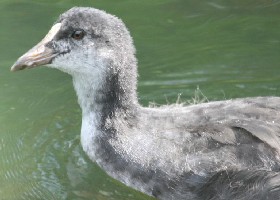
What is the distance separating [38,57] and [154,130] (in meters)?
1.11

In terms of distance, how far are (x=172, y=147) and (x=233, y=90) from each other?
200cm

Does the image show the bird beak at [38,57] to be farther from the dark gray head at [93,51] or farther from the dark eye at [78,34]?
the dark eye at [78,34]

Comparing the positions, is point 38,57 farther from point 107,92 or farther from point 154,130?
point 154,130

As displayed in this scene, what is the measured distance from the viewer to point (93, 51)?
621 cm

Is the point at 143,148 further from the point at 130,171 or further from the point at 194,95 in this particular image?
the point at 194,95

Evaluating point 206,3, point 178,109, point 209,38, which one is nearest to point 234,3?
point 206,3

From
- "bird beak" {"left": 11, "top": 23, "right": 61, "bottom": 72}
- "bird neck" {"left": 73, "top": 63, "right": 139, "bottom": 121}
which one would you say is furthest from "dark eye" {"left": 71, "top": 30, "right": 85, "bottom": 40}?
"bird neck" {"left": 73, "top": 63, "right": 139, "bottom": 121}

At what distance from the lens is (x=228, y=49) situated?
858cm

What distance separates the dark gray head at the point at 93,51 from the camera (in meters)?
6.18

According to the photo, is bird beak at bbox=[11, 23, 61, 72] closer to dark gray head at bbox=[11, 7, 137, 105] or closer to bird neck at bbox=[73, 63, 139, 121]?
dark gray head at bbox=[11, 7, 137, 105]

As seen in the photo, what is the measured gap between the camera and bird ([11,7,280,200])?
5.72 metres

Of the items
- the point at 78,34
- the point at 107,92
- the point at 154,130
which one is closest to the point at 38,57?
the point at 78,34

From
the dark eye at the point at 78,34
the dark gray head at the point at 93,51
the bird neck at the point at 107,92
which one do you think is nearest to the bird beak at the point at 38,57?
the dark gray head at the point at 93,51

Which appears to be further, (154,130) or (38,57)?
(38,57)
